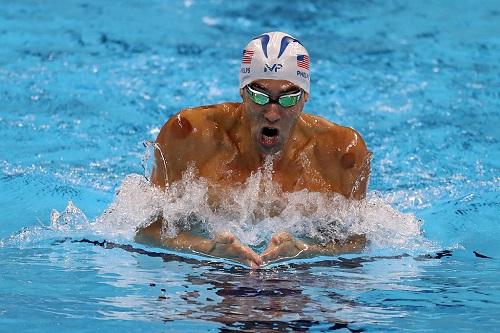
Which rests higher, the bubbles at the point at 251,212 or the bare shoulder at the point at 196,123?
the bare shoulder at the point at 196,123

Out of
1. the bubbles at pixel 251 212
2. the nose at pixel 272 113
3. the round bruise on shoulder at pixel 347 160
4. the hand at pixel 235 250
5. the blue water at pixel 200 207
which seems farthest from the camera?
the round bruise on shoulder at pixel 347 160

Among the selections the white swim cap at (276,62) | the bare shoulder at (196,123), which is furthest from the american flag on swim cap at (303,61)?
the bare shoulder at (196,123)

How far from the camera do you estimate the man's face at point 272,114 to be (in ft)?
13.4

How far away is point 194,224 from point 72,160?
198 centimetres

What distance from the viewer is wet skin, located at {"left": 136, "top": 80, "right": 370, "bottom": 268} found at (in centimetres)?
414

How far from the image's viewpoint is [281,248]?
12.8 ft

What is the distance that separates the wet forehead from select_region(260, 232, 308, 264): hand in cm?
60

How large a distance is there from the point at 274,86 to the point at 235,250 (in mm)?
731

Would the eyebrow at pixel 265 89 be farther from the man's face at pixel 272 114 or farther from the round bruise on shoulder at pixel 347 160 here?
the round bruise on shoulder at pixel 347 160

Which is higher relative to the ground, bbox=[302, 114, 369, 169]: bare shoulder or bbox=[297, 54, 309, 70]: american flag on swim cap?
bbox=[297, 54, 309, 70]: american flag on swim cap

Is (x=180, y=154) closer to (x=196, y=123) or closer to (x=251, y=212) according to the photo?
(x=196, y=123)

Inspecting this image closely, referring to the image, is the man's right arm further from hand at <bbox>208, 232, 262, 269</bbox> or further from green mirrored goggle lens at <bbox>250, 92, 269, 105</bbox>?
green mirrored goggle lens at <bbox>250, 92, 269, 105</bbox>

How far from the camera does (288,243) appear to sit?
155 inches

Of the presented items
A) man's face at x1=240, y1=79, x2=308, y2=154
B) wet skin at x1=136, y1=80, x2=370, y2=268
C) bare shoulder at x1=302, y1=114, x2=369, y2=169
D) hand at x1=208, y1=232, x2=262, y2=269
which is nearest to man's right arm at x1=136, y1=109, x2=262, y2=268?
wet skin at x1=136, y1=80, x2=370, y2=268
